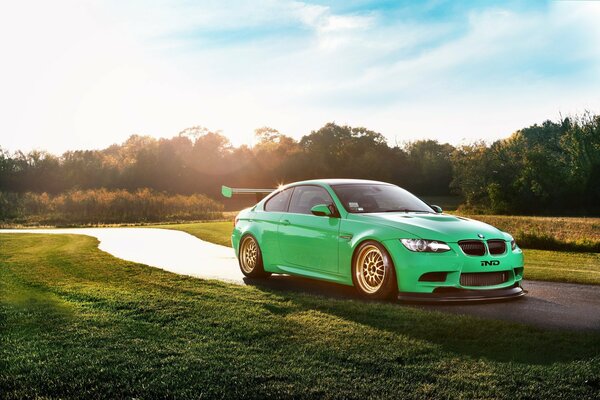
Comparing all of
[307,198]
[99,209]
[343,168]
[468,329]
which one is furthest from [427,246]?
[343,168]

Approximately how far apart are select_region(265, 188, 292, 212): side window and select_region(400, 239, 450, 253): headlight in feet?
9.40

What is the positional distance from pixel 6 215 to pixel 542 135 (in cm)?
9112

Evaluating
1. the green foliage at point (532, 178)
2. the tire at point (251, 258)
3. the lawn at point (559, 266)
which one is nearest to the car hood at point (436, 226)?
the tire at point (251, 258)

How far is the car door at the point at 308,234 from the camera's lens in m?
9.34

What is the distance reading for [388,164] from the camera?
7862 cm

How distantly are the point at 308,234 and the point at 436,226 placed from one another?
6.72ft

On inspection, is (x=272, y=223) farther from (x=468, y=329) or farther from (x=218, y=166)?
(x=218, y=166)

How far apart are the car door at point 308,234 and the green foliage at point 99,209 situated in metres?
29.7

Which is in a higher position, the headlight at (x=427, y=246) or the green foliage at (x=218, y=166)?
the green foliage at (x=218, y=166)

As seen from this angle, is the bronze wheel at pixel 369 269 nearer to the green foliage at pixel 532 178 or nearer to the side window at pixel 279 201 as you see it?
the side window at pixel 279 201

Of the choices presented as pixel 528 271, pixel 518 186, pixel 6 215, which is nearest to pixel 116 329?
pixel 528 271

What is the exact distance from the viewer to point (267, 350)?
20.2 ft

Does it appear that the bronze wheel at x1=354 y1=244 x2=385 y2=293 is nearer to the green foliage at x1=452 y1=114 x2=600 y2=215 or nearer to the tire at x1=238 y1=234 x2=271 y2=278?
the tire at x1=238 y1=234 x2=271 y2=278

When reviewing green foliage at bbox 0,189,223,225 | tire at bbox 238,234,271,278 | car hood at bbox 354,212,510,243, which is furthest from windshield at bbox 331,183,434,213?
green foliage at bbox 0,189,223,225
